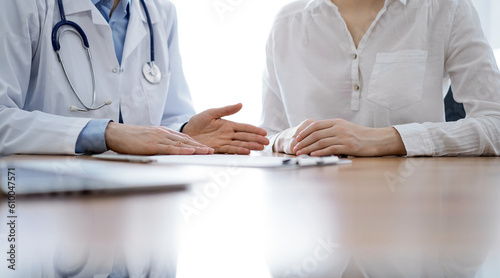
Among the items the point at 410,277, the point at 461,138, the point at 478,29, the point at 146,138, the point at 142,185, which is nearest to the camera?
the point at 410,277

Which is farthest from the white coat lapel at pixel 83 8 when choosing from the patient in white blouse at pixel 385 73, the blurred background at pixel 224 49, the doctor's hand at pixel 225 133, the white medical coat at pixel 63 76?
the blurred background at pixel 224 49

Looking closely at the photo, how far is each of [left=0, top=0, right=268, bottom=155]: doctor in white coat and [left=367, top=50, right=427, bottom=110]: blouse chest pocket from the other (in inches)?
15.7

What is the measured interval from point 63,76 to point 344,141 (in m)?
0.71

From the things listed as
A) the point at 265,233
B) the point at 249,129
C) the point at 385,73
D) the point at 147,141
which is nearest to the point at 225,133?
the point at 249,129

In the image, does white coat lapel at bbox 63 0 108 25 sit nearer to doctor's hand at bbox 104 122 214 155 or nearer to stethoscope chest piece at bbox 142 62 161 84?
stethoscope chest piece at bbox 142 62 161 84

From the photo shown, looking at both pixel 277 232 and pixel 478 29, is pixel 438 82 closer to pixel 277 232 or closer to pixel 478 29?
pixel 478 29

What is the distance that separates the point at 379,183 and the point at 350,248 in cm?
29

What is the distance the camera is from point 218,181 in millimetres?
483

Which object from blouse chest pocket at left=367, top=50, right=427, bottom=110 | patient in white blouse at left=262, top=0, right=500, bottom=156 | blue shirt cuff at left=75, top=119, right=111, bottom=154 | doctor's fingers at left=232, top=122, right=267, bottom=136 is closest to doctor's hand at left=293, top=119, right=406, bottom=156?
patient in white blouse at left=262, top=0, right=500, bottom=156

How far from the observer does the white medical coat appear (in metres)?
0.91

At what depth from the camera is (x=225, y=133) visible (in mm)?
1093

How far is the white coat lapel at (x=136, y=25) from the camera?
1.22m

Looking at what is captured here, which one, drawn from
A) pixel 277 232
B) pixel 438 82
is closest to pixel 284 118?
pixel 438 82

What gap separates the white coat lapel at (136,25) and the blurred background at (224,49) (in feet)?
4.27
